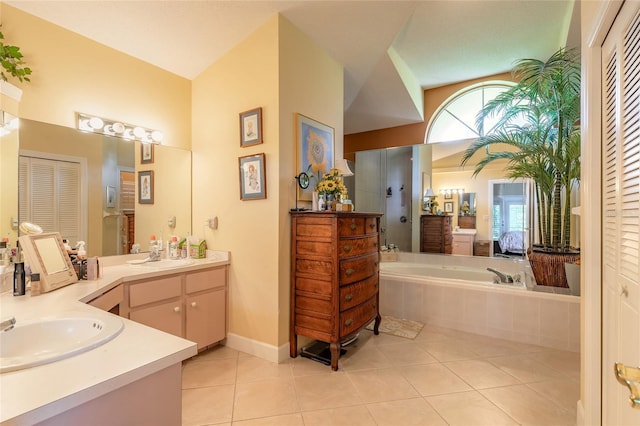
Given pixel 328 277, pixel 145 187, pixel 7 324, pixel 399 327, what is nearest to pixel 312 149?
pixel 328 277

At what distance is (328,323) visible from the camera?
2273mm

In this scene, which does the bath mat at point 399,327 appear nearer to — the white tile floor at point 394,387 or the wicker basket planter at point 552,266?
the white tile floor at point 394,387

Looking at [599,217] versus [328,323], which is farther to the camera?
[328,323]

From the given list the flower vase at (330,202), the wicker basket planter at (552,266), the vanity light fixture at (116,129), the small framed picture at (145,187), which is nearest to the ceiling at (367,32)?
the vanity light fixture at (116,129)

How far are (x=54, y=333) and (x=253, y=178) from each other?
1634 millimetres

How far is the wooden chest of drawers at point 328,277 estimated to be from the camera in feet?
7.39

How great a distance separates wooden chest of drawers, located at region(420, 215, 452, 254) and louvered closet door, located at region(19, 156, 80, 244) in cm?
400

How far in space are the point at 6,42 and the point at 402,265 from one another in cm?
449

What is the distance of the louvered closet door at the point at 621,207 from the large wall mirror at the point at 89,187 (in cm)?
301

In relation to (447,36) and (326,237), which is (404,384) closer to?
(326,237)

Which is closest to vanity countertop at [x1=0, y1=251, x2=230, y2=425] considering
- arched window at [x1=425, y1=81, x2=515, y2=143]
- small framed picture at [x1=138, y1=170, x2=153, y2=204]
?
small framed picture at [x1=138, y1=170, x2=153, y2=204]

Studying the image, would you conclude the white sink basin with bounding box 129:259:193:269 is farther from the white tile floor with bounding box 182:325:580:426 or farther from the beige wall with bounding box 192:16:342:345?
the white tile floor with bounding box 182:325:580:426

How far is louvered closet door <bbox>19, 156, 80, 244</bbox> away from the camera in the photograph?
6.41 feet

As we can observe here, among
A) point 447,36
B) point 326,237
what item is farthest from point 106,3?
point 447,36
